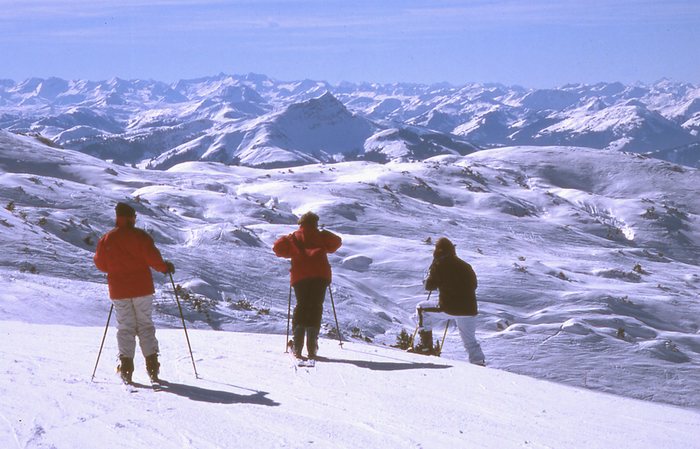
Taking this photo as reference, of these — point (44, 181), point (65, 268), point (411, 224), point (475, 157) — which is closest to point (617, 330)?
point (65, 268)

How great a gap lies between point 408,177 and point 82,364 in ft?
173

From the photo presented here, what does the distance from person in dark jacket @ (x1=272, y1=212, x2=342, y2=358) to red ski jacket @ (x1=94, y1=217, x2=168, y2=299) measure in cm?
253

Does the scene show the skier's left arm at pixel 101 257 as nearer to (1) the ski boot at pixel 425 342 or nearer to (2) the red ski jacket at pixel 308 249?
(2) the red ski jacket at pixel 308 249

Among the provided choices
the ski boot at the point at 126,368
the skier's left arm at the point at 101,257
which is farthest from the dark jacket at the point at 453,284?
the skier's left arm at the point at 101,257

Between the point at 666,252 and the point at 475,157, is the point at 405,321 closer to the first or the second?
the point at 666,252

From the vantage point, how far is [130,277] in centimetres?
860

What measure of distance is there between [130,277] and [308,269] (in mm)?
3078

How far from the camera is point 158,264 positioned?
855 cm

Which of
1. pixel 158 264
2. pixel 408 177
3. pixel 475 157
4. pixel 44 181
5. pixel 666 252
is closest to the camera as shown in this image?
pixel 158 264

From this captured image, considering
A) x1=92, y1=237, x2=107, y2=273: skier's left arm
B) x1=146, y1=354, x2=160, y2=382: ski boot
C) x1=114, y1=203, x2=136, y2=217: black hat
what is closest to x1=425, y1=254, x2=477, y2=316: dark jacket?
x1=146, y1=354, x2=160, y2=382: ski boot

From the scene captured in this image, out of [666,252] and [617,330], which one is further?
[666,252]

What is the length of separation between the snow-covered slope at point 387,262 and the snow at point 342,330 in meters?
0.11

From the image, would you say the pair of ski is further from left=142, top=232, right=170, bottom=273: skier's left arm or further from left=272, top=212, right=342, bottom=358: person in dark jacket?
left=272, top=212, right=342, bottom=358: person in dark jacket

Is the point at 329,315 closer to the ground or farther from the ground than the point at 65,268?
closer to the ground
